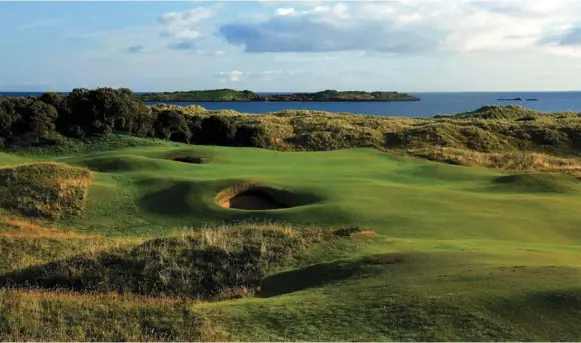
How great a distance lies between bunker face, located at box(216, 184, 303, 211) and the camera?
Answer: 78.8ft

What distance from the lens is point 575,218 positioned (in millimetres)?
20719

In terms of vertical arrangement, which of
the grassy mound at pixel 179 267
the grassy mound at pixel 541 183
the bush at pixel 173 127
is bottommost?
the grassy mound at pixel 179 267

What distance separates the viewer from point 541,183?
27.4 meters

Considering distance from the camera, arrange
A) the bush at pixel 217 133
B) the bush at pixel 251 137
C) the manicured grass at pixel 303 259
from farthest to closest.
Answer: the bush at pixel 217 133 → the bush at pixel 251 137 → the manicured grass at pixel 303 259

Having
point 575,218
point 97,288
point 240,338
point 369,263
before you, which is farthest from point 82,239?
point 575,218

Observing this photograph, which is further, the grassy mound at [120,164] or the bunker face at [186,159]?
the bunker face at [186,159]

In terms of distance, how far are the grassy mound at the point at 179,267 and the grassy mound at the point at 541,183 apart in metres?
14.0

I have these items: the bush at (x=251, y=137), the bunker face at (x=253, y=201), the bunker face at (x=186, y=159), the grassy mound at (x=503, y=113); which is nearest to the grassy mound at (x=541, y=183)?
the bunker face at (x=253, y=201)

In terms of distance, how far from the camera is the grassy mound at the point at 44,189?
23344 millimetres

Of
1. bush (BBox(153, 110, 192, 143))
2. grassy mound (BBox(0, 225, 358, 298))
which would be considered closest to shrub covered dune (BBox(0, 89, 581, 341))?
grassy mound (BBox(0, 225, 358, 298))

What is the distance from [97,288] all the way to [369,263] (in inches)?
260

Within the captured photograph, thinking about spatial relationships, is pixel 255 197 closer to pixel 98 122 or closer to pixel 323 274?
pixel 323 274

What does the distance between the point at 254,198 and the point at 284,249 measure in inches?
351

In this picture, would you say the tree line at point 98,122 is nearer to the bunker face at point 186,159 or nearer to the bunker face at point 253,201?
the bunker face at point 186,159
